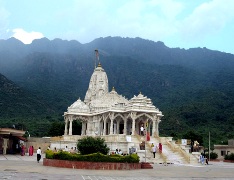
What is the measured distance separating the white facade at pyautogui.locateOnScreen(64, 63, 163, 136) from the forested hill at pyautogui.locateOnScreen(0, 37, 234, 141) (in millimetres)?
19865

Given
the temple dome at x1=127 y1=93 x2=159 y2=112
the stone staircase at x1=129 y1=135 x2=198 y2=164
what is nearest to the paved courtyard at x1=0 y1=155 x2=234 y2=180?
the stone staircase at x1=129 y1=135 x2=198 y2=164

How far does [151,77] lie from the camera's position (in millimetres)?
132250

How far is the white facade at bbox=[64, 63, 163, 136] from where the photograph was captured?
4225 cm

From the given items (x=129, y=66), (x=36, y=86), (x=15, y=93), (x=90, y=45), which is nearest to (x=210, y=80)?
(x=129, y=66)

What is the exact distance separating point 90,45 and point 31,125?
437 ft

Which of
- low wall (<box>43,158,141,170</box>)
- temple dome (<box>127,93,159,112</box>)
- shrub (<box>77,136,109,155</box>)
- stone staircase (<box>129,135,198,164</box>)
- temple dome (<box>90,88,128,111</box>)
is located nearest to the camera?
low wall (<box>43,158,141,170</box>)

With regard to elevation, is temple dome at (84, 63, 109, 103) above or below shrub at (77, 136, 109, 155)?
above

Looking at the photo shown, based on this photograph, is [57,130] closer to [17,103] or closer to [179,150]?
[17,103]

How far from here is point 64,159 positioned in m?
21.8

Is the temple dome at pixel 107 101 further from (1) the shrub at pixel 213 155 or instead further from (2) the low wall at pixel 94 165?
(2) the low wall at pixel 94 165

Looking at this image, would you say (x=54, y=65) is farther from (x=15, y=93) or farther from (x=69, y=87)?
(x=15, y=93)

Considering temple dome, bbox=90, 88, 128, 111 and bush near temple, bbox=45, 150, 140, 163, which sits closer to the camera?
bush near temple, bbox=45, 150, 140, 163

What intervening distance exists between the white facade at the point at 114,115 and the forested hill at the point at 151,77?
1986 centimetres

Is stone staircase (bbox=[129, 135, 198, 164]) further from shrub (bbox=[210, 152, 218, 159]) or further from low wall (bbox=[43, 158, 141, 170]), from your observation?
shrub (bbox=[210, 152, 218, 159])
